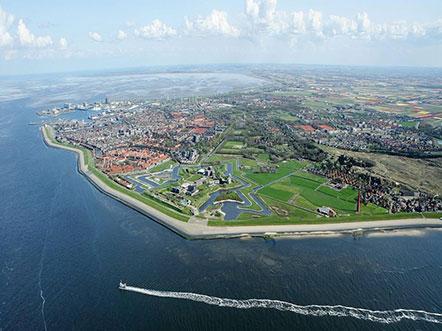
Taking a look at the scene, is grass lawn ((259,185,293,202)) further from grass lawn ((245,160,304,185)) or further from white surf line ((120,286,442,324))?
white surf line ((120,286,442,324))

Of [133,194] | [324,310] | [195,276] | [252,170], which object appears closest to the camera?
[324,310]

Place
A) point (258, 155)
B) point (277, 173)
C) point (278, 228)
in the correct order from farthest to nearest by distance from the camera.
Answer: point (258, 155) → point (277, 173) → point (278, 228)

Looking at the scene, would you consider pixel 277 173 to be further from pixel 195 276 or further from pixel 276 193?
pixel 195 276

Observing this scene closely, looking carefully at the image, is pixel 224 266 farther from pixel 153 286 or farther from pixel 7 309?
pixel 7 309

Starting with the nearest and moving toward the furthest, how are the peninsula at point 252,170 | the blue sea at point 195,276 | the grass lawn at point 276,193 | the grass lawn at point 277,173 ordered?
the blue sea at point 195,276, the peninsula at point 252,170, the grass lawn at point 276,193, the grass lawn at point 277,173

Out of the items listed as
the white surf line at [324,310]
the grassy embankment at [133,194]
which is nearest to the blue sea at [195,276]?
the white surf line at [324,310]

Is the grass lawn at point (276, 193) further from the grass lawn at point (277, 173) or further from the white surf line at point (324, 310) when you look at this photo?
the white surf line at point (324, 310)

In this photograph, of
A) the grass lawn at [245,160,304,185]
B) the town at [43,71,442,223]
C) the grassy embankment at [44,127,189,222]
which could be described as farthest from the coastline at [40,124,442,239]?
the grass lawn at [245,160,304,185]

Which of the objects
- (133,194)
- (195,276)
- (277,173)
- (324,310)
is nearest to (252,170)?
(277,173)
